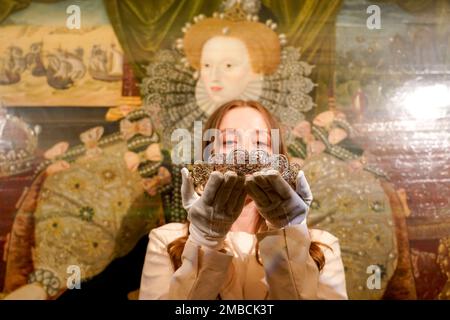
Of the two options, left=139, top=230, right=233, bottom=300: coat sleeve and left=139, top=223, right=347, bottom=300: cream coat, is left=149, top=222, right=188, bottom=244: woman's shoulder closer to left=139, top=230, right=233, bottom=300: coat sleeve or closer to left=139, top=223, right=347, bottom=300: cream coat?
left=139, top=223, right=347, bottom=300: cream coat

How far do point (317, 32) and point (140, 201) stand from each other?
1.56 meters

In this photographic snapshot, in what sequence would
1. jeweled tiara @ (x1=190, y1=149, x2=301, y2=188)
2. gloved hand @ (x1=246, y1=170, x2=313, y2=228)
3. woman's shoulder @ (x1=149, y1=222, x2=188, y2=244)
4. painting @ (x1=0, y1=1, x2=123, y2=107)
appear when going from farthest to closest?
painting @ (x1=0, y1=1, x2=123, y2=107), woman's shoulder @ (x1=149, y1=222, x2=188, y2=244), jeweled tiara @ (x1=190, y1=149, x2=301, y2=188), gloved hand @ (x1=246, y1=170, x2=313, y2=228)

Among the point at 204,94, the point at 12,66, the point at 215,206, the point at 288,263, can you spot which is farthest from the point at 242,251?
the point at 12,66

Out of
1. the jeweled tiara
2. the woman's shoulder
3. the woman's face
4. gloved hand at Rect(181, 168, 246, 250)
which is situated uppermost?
the woman's face

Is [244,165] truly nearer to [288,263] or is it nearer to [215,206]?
[215,206]

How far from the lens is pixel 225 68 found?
3.06 m

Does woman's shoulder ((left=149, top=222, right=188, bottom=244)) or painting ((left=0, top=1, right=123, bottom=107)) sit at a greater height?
painting ((left=0, top=1, right=123, bottom=107))

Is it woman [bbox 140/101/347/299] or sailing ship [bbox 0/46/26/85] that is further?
sailing ship [bbox 0/46/26/85]

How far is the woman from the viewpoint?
1.91 metres

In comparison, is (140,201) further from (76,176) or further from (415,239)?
(415,239)

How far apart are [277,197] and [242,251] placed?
1.60 ft

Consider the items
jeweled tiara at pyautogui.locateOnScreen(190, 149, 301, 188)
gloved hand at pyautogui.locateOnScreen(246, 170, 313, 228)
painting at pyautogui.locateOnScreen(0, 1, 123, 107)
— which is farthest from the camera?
painting at pyautogui.locateOnScreen(0, 1, 123, 107)

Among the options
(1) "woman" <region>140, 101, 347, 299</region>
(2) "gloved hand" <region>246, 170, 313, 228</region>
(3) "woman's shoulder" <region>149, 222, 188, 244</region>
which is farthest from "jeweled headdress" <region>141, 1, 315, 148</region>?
(2) "gloved hand" <region>246, 170, 313, 228</region>

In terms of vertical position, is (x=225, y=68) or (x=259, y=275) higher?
(x=225, y=68)
